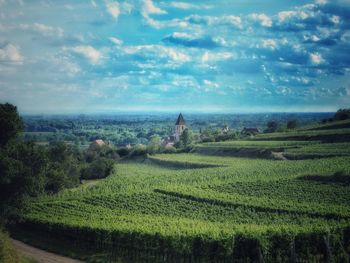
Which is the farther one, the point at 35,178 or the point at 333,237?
the point at 35,178

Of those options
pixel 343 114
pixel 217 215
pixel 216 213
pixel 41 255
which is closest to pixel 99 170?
pixel 216 213

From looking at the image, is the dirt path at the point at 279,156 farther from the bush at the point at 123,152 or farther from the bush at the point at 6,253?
the bush at the point at 6,253

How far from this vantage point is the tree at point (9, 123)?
1906 inches

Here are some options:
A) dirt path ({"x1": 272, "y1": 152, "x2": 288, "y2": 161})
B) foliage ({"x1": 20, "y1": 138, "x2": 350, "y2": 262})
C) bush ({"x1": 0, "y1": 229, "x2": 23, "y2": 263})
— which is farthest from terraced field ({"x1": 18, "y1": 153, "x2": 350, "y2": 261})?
bush ({"x1": 0, "y1": 229, "x2": 23, "y2": 263})

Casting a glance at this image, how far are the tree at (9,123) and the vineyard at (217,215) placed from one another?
28.5 feet

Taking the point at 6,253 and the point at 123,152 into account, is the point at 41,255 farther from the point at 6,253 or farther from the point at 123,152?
the point at 123,152

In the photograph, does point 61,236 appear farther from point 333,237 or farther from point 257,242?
point 333,237

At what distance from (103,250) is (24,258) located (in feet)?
20.3

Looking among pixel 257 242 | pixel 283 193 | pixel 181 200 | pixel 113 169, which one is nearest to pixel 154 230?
pixel 257 242

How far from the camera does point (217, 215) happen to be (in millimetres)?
40500

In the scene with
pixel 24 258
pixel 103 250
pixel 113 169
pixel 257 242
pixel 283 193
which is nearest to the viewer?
pixel 257 242

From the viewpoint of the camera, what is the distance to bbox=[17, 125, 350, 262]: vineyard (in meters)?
30.9

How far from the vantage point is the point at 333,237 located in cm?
3056

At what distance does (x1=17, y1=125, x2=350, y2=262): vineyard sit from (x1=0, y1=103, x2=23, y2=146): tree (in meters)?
8.69
